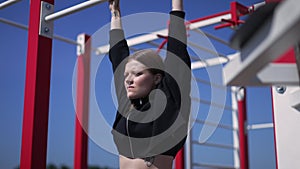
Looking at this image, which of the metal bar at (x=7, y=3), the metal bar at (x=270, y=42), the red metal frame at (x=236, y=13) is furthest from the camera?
the red metal frame at (x=236, y=13)

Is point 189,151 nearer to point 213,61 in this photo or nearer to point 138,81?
point 213,61

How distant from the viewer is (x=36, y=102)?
5.84 ft

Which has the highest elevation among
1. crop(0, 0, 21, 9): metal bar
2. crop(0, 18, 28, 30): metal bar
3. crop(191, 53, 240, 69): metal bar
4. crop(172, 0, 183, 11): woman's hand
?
crop(0, 18, 28, 30): metal bar

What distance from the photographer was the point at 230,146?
4.53 m

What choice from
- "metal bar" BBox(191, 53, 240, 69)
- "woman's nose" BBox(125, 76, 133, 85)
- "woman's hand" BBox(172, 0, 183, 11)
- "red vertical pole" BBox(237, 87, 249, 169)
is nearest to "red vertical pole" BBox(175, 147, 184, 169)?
"red vertical pole" BBox(237, 87, 249, 169)

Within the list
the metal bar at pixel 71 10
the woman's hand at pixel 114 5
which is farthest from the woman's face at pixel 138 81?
the metal bar at pixel 71 10

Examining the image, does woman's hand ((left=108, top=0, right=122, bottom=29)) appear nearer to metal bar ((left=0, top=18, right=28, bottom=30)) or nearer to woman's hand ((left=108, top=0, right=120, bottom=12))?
woman's hand ((left=108, top=0, right=120, bottom=12))

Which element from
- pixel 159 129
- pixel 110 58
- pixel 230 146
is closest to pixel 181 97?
pixel 159 129

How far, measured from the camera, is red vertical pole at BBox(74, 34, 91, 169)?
120 inches

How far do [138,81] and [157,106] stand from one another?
0.12 m

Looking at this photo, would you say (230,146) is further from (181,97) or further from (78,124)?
(181,97)

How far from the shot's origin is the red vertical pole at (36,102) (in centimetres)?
174

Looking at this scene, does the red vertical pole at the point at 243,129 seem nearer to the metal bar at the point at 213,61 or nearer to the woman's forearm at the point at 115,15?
the metal bar at the point at 213,61

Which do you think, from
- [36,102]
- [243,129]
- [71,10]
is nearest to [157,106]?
[36,102]
